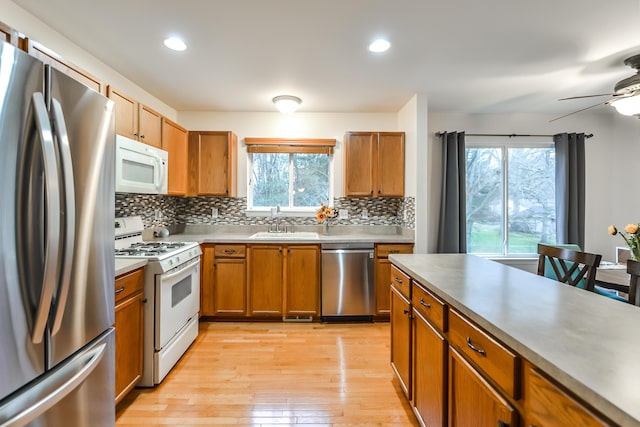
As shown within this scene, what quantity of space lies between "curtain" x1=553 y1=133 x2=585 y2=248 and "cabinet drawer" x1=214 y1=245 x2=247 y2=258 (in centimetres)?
395

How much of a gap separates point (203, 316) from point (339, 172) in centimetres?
237

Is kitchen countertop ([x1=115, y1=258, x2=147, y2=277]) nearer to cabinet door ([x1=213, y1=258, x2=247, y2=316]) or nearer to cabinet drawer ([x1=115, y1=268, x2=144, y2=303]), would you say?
cabinet drawer ([x1=115, y1=268, x2=144, y2=303])

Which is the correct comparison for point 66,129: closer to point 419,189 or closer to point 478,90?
point 419,189

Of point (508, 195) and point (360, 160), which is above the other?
point (360, 160)

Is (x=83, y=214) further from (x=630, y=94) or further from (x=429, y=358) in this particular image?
(x=630, y=94)

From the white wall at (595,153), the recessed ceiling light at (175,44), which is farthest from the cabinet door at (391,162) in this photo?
the recessed ceiling light at (175,44)

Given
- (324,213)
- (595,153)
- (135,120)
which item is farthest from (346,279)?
(595,153)

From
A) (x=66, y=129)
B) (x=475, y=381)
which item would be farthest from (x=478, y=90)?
(x=66, y=129)

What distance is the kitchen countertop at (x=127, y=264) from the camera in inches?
69.3

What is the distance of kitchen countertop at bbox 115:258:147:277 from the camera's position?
176cm

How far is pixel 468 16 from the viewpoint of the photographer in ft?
6.05

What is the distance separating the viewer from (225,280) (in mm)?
3141

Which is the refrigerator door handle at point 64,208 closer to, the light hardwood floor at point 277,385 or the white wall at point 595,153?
the light hardwood floor at point 277,385

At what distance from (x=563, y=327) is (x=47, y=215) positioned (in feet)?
5.52
